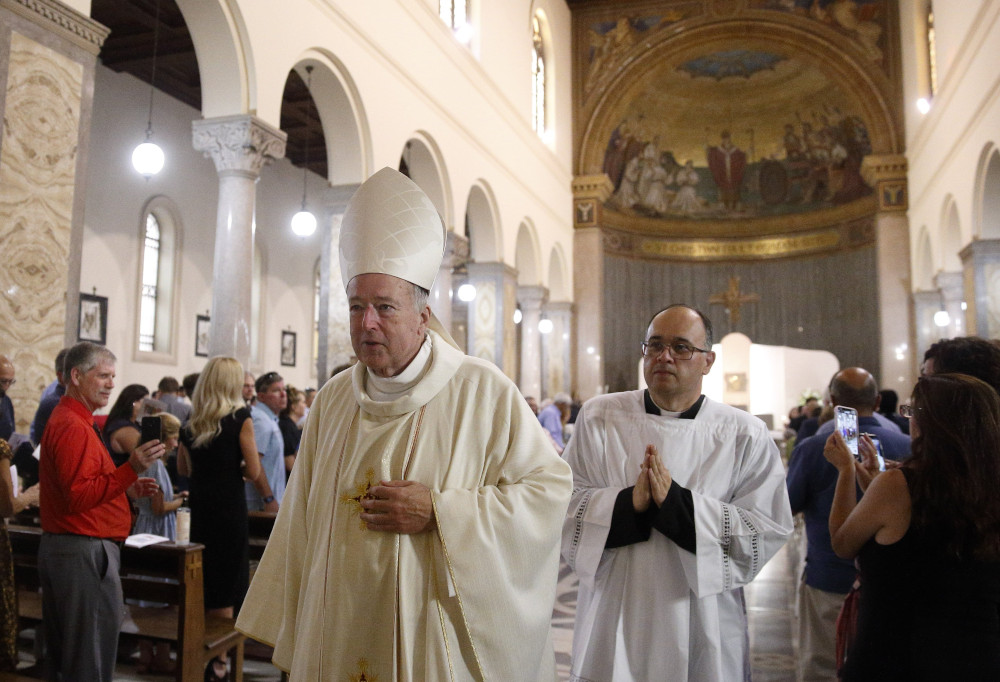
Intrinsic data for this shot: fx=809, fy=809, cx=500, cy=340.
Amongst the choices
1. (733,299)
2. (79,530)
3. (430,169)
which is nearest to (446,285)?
(430,169)

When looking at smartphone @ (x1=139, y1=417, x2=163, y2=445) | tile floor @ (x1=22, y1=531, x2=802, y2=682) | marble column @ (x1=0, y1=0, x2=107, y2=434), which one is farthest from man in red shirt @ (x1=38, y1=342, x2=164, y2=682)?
marble column @ (x1=0, y1=0, x2=107, y2=434)

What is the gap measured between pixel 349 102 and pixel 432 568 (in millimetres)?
8377

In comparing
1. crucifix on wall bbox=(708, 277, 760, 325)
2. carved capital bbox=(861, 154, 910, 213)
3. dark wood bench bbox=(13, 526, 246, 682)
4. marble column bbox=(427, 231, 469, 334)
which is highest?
carved capital bbox=(861, 154, 910, 213)

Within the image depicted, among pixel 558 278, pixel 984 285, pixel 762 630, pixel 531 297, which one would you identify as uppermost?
pixel 558 278

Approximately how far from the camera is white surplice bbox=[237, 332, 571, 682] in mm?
2027

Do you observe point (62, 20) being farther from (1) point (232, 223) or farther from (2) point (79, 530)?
(2) point (79, 530)

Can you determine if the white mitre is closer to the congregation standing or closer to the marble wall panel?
the congregation standing

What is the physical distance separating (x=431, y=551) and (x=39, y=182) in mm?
4771

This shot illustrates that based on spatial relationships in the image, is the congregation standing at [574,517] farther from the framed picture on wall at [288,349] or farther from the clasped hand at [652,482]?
the framed picture on wall at [288,349]

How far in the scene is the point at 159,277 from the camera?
44.1ft

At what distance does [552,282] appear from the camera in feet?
65.2

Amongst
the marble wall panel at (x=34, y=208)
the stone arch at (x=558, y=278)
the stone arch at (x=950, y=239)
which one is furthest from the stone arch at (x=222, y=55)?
the stone arch at (x=950, y=239)

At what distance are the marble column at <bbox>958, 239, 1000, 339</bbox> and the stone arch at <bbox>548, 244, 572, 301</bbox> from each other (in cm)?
873

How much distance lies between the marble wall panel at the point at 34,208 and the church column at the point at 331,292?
12.8 ft
